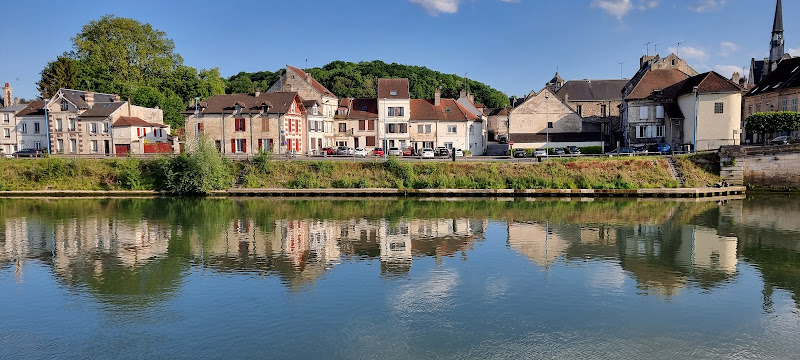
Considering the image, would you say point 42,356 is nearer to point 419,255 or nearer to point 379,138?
point 419,255

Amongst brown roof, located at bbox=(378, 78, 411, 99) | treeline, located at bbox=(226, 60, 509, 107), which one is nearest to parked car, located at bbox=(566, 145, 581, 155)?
brown roof, located at bbox=(378, 78, 411, 99)

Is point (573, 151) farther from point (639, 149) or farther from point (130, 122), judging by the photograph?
point (130, 122)

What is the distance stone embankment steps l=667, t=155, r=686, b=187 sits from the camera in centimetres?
4525

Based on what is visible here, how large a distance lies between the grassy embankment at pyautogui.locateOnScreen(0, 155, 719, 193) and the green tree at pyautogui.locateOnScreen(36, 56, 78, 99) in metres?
26.1

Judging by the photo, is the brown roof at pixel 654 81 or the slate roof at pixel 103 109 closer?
the brown roof at pixel 654 81

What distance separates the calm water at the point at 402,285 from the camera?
15.4 meters

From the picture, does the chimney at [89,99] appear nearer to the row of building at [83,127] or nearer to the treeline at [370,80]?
the row of building at [83,127]

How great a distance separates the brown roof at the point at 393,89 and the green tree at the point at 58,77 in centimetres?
4003

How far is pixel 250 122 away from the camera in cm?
5766

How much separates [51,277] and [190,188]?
24.7m

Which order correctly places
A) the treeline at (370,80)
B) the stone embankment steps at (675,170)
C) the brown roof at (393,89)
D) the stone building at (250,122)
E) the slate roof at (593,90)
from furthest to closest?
the treeline at (370,80), the slate roof at (593,90), the brown roof at (393,89), the stone building at (250,122), the stone embankment steps at (675,170)

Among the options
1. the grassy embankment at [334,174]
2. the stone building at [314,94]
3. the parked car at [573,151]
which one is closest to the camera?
the grassy embankment at [334,174]

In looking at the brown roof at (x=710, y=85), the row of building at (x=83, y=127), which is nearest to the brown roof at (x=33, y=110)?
the row of building at (x=83, y=127)

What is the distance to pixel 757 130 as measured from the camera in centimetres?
4922
